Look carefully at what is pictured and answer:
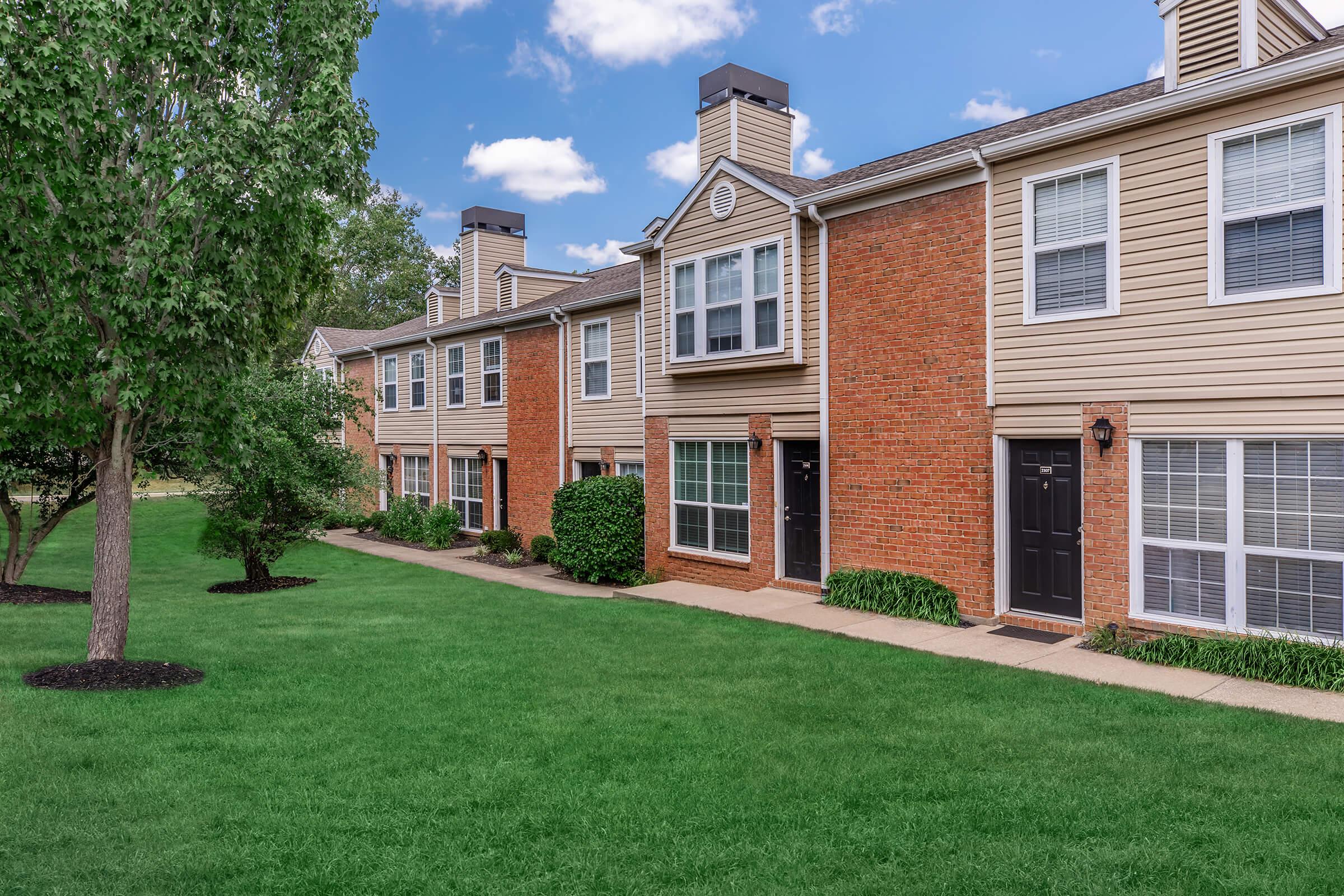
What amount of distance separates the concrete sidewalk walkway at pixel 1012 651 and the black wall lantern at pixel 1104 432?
2.10 m

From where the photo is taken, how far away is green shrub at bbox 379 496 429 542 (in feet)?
73.8

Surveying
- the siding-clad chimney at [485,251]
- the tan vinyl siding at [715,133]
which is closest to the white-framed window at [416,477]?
the siding-clad chimney at [485,251]

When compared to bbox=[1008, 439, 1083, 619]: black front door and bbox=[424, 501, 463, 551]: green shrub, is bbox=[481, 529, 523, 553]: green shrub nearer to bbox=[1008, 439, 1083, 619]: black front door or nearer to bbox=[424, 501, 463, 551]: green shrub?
bbox=[424, 501, 463, 551]: green shrub

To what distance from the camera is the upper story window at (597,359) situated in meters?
17.8

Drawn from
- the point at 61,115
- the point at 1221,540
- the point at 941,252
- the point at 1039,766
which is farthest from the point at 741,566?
the point at 61,115

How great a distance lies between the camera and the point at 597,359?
709 inches

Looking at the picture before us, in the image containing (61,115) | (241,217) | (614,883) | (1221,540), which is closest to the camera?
(614,883)

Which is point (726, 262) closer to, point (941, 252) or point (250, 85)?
point (941, 252)

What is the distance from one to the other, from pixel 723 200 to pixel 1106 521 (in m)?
7.20

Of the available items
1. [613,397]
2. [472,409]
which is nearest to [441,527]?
[472,409]

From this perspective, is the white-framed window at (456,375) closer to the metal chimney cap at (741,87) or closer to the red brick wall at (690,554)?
the red brick wall at (690,554)

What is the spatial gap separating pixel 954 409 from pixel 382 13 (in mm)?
7643

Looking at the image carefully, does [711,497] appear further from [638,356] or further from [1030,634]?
[1030,634]

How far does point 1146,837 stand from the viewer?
15.4 feet
